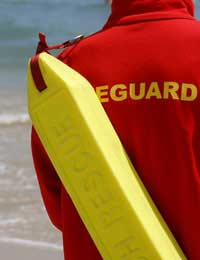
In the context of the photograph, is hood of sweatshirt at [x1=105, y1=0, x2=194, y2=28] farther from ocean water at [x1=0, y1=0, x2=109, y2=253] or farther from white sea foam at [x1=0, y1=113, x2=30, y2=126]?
white sea foam at [x1=0, y1=113, x2=30, y2=126]

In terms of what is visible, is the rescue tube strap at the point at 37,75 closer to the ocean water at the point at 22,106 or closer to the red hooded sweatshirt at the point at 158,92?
the red hooded sweatshirt at the point at 158,92

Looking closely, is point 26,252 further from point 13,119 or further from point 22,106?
point 22,106

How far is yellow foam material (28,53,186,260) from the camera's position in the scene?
1778 mm

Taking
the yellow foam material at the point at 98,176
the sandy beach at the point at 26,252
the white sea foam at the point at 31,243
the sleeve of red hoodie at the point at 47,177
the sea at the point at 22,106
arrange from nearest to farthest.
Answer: the yellow foam material at the point at 98,176, the sleeve of red hoodie at the point at 47,177, the sandy beach at the point at 26,252, the white sea foam at the point at 31,243, the sea at the point at 22,106

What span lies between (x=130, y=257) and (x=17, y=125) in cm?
604

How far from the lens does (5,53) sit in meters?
13.3

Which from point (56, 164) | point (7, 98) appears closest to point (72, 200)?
point (56, 164)

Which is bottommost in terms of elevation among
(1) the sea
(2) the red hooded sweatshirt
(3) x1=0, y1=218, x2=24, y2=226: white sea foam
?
(1) the sea

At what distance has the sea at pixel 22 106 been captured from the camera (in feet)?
15.8

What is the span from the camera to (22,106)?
878 cm

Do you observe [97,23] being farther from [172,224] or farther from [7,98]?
[172,224]

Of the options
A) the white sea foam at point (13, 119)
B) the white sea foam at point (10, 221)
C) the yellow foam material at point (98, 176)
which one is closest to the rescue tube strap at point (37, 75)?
the yellow foam material at point (98, 176)

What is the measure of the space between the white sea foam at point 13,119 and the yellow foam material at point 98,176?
6.04m

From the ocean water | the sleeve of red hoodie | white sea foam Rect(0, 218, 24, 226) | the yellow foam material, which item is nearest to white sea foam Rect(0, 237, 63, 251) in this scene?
the ocean water
